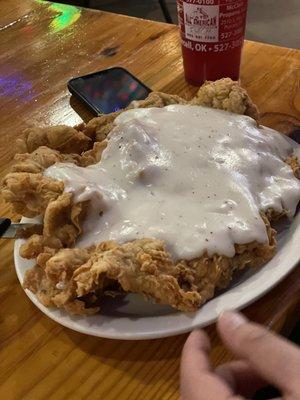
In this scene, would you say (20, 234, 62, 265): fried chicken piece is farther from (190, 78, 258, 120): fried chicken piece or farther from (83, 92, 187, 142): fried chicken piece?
(190, 78, 258, 120): fried chicken piece

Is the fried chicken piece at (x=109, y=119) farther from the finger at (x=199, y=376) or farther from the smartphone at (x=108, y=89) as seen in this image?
the finger at (x=199, y=376)

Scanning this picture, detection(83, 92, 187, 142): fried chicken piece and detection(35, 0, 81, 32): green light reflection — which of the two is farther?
detection(35, 0, 81, 32): green light reflection

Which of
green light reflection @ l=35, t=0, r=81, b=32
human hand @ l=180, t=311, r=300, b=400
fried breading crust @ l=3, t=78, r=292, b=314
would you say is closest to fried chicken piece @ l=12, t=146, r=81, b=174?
fried breading crust @ l=3, t=78, r=292, b=314

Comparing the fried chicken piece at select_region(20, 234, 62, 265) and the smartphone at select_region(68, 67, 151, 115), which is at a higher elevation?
the fried chicken piece at select_region(20, 234, 62, 265)

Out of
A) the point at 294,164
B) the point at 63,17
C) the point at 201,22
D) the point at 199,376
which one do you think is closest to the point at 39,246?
the point at 199,376

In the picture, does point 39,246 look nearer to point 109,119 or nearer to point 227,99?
point 109,119

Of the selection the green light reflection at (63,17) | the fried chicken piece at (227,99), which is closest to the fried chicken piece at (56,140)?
the fried chicken piece at (227,99)
